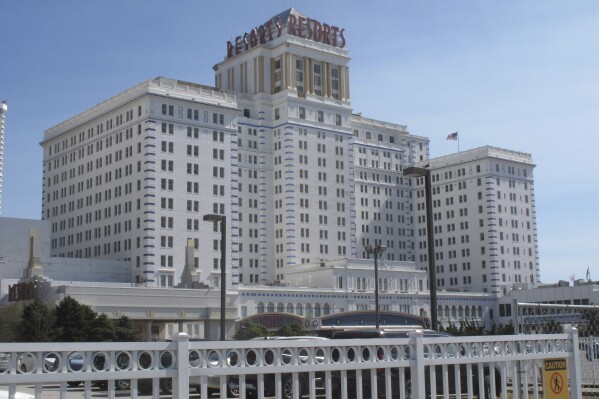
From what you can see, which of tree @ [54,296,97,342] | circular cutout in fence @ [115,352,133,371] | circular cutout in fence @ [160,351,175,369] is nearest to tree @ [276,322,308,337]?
tree @ [54,296,97,342]

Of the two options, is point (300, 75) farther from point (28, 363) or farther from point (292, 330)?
point (28, 363)

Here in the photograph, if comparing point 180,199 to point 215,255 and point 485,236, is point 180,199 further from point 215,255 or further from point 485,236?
point 485,236

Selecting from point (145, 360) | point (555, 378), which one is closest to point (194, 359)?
point (145, 360)

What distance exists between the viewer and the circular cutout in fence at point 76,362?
9047 mm

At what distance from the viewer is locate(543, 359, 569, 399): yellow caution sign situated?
1359cm

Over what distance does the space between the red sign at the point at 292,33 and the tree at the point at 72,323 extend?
65.0m

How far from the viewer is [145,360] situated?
9.76 metres

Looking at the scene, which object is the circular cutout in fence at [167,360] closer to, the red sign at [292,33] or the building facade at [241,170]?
the building facade at [241,170]

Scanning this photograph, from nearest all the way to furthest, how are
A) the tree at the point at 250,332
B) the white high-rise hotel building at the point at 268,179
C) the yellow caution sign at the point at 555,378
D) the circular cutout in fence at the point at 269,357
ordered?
the circular cutout in fence at the point at 269,357
the yellow caution sign at the point at 555,378
the tree at the point at 250,332
the white high-rise hotel building at the point at 268,179

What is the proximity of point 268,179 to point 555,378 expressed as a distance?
105592 mm

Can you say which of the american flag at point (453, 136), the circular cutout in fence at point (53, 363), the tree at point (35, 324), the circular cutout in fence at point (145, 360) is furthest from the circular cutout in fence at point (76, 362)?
the american flag at point (453, 136)

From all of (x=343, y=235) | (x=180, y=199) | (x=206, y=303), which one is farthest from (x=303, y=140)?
(x=206, y=303)

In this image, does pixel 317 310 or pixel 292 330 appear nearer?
pixel 292 330

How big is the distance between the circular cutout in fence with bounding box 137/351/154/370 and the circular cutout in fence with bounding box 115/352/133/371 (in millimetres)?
118
